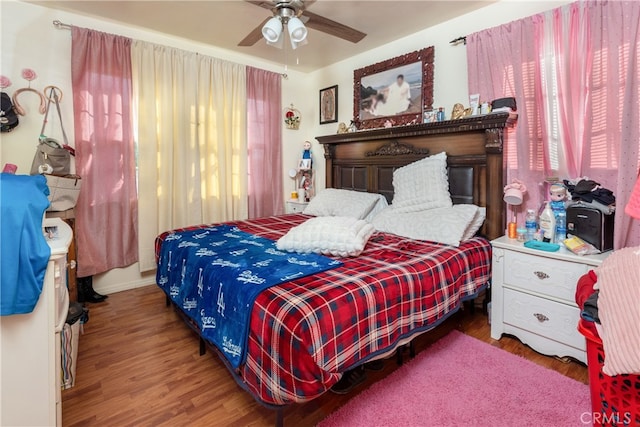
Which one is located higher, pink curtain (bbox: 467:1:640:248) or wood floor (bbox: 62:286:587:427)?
pink curtain (bbox: 467:1:640:248)

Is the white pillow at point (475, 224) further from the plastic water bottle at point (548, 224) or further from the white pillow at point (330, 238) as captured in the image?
the white pillow at point (330, 238)

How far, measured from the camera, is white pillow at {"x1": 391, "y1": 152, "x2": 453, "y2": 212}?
262 centimetres

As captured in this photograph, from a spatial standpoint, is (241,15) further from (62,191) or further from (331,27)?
(62,191)

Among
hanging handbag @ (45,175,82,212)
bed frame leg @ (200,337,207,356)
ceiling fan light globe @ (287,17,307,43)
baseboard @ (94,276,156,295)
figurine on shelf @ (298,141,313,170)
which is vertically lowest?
bed frame leg @ (200,337,207,356)

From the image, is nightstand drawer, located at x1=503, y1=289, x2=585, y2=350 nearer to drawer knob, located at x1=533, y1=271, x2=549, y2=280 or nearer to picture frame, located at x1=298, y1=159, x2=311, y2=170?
drawer knob, located at x1=533, y1=271, x2=549, y2=280

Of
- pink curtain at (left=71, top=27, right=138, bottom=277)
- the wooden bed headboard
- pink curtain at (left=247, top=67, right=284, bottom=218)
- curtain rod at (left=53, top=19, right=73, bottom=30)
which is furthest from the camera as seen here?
pink curtain at (left=247, top=67, right=284, bottom=218)

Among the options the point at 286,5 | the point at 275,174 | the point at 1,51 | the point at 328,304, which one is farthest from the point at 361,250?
the point at 1,51

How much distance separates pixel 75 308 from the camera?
77.7 inches

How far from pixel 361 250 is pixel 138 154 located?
99.9 inches

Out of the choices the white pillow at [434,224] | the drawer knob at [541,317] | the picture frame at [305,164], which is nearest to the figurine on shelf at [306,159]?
the picture frame at [305,164]

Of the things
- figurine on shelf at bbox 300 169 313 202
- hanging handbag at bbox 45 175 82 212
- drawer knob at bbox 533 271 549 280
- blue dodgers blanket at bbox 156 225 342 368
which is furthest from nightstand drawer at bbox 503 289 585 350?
hanging handbag at bbox 45 175 82 212

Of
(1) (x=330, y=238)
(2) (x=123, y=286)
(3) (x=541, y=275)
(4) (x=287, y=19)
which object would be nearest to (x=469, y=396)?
(3) (x=541, y=275)

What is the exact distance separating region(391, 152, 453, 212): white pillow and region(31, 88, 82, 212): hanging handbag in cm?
267

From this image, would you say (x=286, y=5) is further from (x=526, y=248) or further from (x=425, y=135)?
(x=526, y=248)
